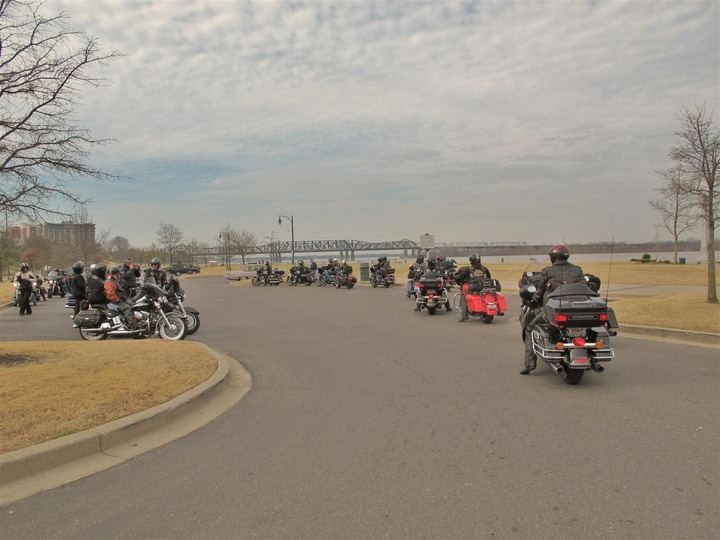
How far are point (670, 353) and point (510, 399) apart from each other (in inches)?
179

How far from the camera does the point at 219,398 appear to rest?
6941 mm

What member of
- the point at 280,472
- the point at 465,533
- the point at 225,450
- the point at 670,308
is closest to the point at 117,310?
the point at 225,450

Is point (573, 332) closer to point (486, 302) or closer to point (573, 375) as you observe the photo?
point (573, 375)

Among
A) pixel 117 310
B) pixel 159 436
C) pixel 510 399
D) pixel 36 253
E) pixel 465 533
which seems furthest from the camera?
pixel 36 253

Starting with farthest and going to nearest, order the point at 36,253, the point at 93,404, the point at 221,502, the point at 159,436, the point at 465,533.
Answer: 1. the point at 36,253
2. the point at 93,404
3. the point at 159,436
4. the point at 221,502
5. the point at 465,533

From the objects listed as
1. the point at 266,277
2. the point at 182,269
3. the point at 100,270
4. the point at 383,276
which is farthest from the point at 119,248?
the point at 100,270

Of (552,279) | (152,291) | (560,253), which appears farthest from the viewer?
(152,291)

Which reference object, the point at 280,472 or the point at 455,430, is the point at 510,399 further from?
the point at 280,472

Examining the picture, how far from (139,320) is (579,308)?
929cm

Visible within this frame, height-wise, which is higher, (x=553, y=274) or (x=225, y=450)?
(x=553, y=274)

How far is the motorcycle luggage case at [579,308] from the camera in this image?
706 centimetres

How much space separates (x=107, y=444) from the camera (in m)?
5.07

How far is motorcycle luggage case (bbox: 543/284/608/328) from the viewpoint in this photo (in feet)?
23.2

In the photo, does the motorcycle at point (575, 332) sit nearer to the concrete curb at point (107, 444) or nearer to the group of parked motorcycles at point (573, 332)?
the group of parked motorcycles at point (573, 332)
